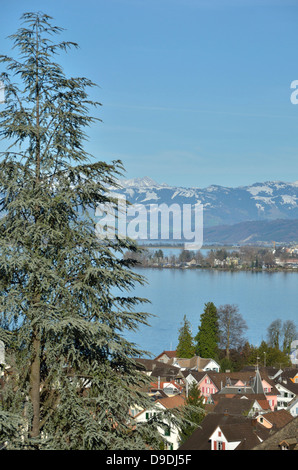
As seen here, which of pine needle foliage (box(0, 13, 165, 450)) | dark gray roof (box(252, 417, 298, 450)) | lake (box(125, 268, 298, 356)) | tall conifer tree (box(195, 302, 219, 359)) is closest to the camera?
Result: pine needle foliage (box(0, 13, 165, 450))

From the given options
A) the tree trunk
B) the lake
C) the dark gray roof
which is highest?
the tree trunk

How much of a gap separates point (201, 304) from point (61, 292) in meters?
56.9

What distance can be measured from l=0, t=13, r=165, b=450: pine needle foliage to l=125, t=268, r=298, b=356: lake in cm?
2745

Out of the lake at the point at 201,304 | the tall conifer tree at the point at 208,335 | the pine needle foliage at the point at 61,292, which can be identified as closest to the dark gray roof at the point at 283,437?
the pine needle foliage at the point at 61,292

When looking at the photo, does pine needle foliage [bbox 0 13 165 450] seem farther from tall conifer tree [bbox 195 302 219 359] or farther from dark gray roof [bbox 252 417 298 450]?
tall conifer tree [bbox 195 302 219 359]

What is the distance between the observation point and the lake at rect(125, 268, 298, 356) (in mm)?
43312

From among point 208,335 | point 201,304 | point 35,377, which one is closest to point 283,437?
point 35,377

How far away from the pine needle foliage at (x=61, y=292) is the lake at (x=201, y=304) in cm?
2745

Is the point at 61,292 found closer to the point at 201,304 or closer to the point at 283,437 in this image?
the point at 283,437

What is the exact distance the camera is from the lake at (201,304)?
142ft

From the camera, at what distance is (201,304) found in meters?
60.3

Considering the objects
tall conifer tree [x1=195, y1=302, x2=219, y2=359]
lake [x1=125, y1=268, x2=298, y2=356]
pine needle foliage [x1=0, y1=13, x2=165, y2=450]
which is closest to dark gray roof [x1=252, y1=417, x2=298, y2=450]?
pine needle foliage [x1=0, y1=13, x2=165, y2=450]

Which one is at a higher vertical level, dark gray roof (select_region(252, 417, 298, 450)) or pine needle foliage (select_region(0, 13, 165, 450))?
pine needle foliage (select_region(0, 13, 165, 450))
